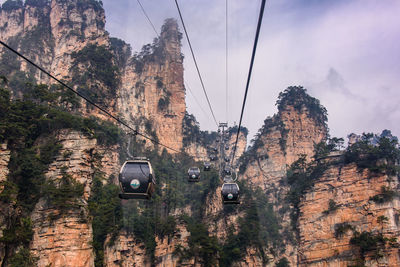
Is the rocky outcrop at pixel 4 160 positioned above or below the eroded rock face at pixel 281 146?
below

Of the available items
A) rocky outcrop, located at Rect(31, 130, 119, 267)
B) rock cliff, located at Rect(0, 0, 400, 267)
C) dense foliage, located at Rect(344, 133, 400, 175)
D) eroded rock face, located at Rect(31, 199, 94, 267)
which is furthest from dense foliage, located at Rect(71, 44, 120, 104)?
dense foliage, located at Rect(344, 133, 400, 175)

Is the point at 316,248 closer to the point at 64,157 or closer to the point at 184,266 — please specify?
the point at 184,266

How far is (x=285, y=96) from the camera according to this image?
59438 mm

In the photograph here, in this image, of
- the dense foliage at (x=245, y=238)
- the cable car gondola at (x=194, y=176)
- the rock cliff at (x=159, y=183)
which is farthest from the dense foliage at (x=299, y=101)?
the cable car gondola at (x=194, y=176)

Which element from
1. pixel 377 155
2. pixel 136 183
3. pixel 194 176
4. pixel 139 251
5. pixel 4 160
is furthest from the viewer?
pixel 377 155

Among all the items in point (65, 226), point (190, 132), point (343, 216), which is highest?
point (190, 132)

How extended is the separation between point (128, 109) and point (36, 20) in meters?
22.1

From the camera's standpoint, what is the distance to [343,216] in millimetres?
34406

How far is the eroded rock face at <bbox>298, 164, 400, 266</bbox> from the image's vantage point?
101 feet

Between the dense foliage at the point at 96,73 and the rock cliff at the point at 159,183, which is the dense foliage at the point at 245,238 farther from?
the dense foliage at the point at 96,73

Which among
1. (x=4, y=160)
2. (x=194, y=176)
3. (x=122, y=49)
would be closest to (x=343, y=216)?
(x=194, y=176)

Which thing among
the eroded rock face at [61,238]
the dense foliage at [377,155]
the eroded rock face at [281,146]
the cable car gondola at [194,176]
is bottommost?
the eroded rock face at [61,238]

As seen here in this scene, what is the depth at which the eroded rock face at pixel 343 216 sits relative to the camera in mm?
30734

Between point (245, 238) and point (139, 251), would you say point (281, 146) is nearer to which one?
point (245, 238)
